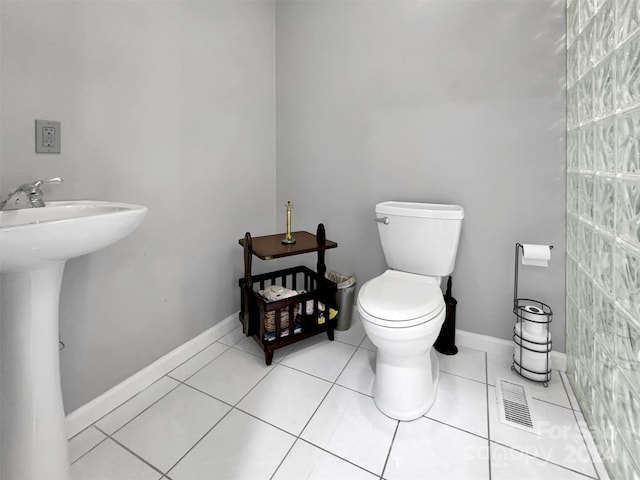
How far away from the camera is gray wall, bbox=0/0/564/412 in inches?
46.3

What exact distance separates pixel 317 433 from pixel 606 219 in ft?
4.15

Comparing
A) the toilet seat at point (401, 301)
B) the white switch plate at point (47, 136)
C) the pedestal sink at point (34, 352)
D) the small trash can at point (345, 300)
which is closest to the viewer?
the pedestal sink at point (34, 352)

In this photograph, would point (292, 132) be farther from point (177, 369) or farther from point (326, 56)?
point (177, 369)

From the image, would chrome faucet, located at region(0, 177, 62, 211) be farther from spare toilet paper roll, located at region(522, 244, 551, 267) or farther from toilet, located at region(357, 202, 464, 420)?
spare toilet paper roll, located at region(522, 244, 551, 267)

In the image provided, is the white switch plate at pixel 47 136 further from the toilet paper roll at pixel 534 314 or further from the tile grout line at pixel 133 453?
the toilet paper roll at pixel 534 314

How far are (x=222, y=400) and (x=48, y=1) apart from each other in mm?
1605

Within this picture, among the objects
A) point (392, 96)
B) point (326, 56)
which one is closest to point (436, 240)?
point (392, 96)

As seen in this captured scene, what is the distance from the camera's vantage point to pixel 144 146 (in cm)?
139

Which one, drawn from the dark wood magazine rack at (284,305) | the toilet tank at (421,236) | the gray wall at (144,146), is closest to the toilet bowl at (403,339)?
the toilet tank at (421,236)

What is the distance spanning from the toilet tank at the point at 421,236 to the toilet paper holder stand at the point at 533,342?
336 mm

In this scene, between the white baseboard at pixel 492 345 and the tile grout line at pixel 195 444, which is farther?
the white baseboard at pixel 492 345

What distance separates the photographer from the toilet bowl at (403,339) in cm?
117

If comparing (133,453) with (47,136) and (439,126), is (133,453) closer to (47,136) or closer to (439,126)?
(47,136)

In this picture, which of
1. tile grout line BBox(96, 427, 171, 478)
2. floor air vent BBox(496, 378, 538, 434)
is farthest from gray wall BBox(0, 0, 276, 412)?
floor air vent BBox(496, 378, 538, 434)
